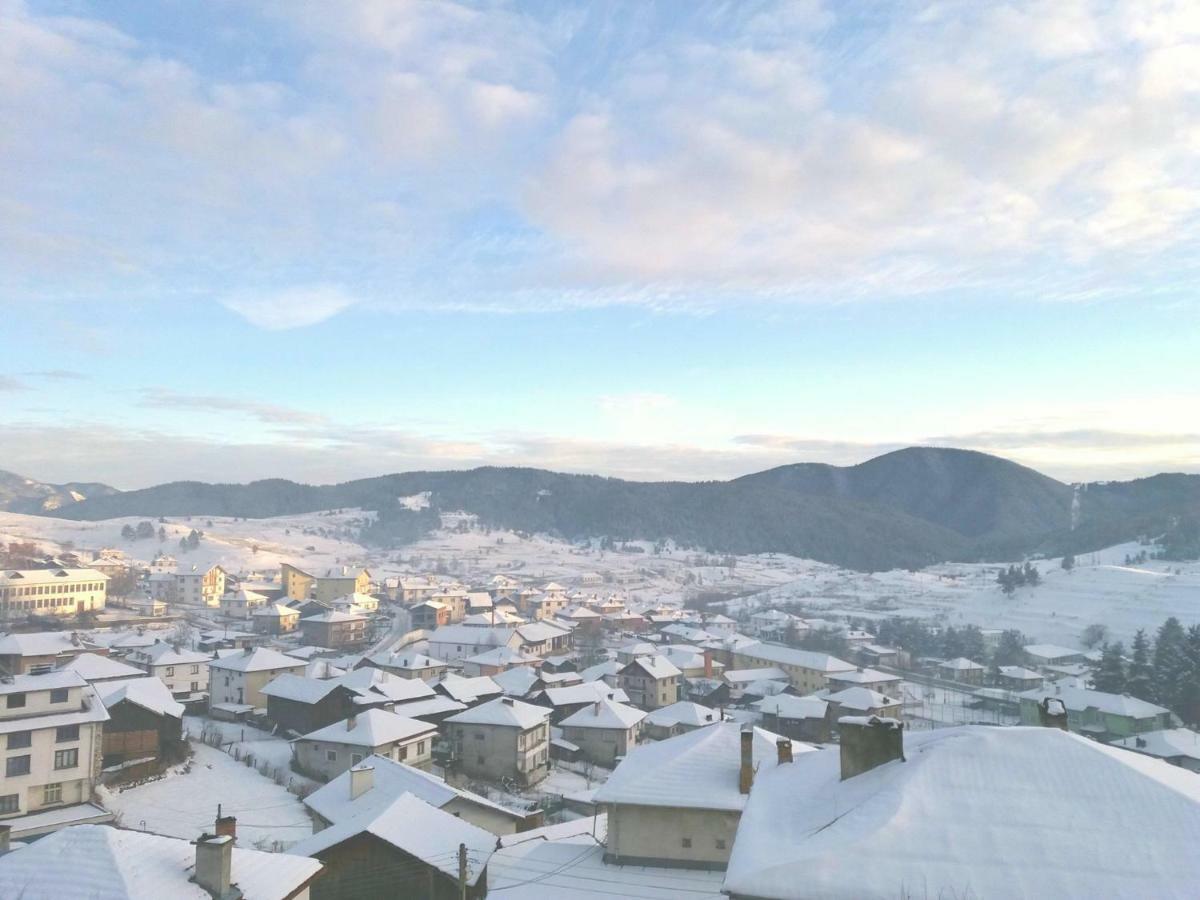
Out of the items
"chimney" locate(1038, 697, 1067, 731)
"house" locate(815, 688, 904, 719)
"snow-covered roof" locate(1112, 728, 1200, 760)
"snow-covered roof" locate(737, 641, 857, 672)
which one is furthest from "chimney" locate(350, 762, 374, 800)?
"snow-covered roof" locate(737, 641, 857, 672)

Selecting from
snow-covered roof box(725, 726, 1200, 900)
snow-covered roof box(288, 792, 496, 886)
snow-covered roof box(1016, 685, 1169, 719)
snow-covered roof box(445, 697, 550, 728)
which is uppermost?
snow-covered roof box(725, 726, 1200, 900)

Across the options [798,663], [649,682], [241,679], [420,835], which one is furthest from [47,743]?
[798,663]

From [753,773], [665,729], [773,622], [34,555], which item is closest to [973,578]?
[773,622]

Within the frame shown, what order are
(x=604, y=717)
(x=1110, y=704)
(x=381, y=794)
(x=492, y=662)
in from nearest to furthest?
(x=381, y=794) → (x=604, y=717) → (x=1110, y=704) → (x=492, y=662)

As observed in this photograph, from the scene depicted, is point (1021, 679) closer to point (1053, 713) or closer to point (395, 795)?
point (395, 795)

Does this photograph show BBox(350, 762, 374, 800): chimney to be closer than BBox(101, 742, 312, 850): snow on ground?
Yes

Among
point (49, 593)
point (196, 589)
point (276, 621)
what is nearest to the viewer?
point (49, 593)

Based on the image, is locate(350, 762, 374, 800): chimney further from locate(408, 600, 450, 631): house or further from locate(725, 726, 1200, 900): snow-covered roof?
locate(408, 600, 450, 631): house
